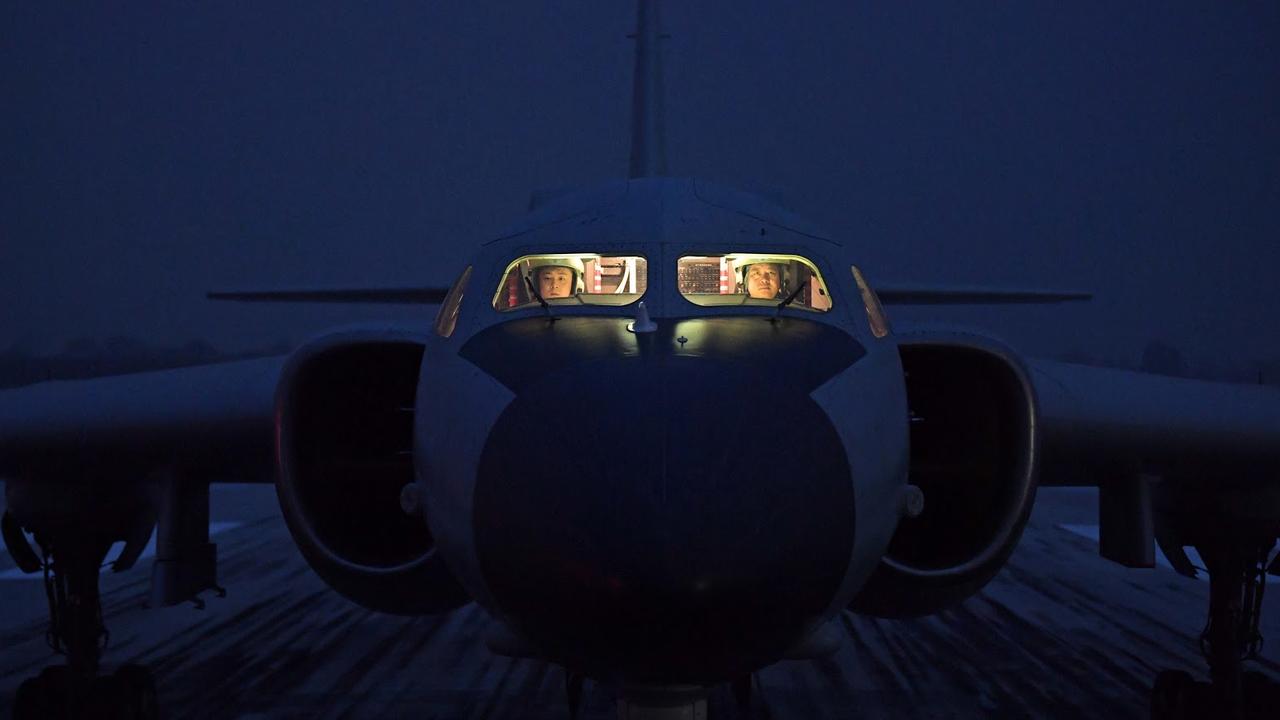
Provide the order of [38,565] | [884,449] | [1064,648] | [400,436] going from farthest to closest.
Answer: [1064,648] < [38,565] < [400,436] < [884,449]

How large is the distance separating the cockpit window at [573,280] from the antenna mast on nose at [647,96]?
15.0 feet

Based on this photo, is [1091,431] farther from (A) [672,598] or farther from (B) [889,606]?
(A) [672,598]

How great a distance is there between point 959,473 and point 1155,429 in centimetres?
218

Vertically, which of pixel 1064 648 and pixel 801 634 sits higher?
pixel 801 634

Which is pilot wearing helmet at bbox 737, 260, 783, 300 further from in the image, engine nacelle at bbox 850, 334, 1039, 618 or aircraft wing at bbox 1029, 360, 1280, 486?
aircraft wing at bbox 1029, 360, 1280, 486

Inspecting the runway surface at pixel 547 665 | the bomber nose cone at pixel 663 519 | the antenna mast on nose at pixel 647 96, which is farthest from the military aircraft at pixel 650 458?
the antenna mast on nose at pixel 647 96

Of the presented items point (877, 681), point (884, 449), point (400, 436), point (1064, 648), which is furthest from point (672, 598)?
point (1064, 648)

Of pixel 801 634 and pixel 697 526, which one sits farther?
pixel 801 634

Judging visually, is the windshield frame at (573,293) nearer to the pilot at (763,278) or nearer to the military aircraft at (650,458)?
the military aircraft at (650,458)

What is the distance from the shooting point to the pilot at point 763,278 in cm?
441

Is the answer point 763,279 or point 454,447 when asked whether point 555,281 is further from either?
point 454,447

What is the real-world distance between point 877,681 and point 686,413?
7049 mm

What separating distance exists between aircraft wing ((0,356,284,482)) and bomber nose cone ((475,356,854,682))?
13.7ft

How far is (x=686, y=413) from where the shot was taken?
9.05 feet
